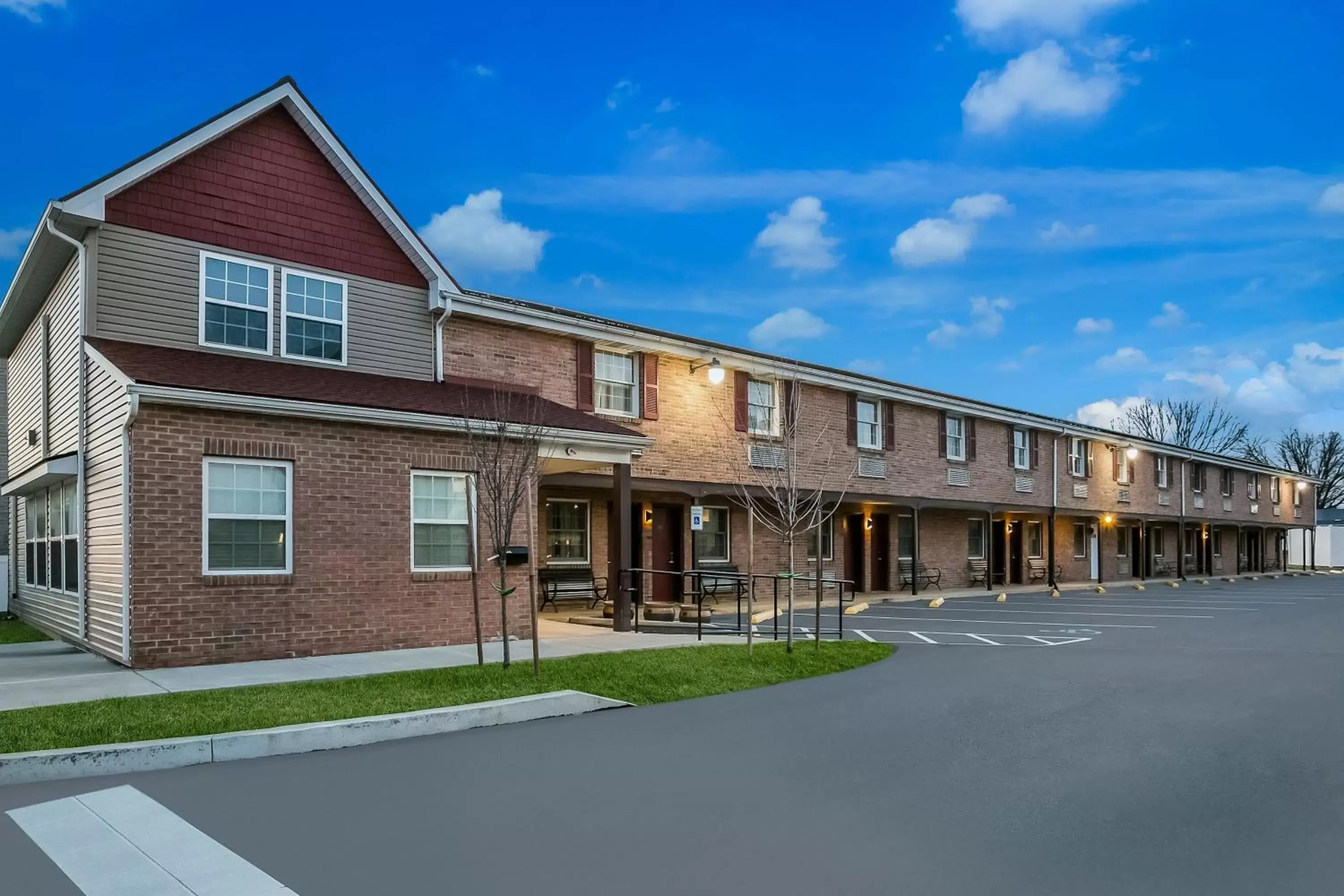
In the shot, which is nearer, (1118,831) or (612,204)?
(1118,831)

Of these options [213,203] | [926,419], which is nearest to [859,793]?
[213,203]

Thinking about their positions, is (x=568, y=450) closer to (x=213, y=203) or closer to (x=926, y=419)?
(x=213, y=203)

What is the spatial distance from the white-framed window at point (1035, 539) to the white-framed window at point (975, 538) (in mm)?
3295

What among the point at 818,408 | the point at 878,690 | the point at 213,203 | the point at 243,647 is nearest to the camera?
the point at 878,690

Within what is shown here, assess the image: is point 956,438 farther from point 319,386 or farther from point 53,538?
point 53,538

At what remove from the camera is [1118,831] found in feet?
18.1

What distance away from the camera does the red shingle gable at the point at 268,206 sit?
42.2ft

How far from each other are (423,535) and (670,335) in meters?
8.45

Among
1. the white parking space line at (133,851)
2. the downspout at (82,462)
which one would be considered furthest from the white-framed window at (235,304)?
the white parking space line at (133,851)

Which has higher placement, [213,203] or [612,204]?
[612,204]

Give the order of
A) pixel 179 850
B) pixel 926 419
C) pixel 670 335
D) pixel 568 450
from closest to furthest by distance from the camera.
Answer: pixel 179 850, pixel 568 450, pixel 670 335, pixel 926 419

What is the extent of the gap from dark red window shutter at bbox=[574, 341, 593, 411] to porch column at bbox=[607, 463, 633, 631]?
2.66m

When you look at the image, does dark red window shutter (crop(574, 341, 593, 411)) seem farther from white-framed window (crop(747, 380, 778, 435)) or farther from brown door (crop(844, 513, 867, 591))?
brown door (crop(844, 513, 867, 591))

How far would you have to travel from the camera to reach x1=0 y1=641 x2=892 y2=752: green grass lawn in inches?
296
